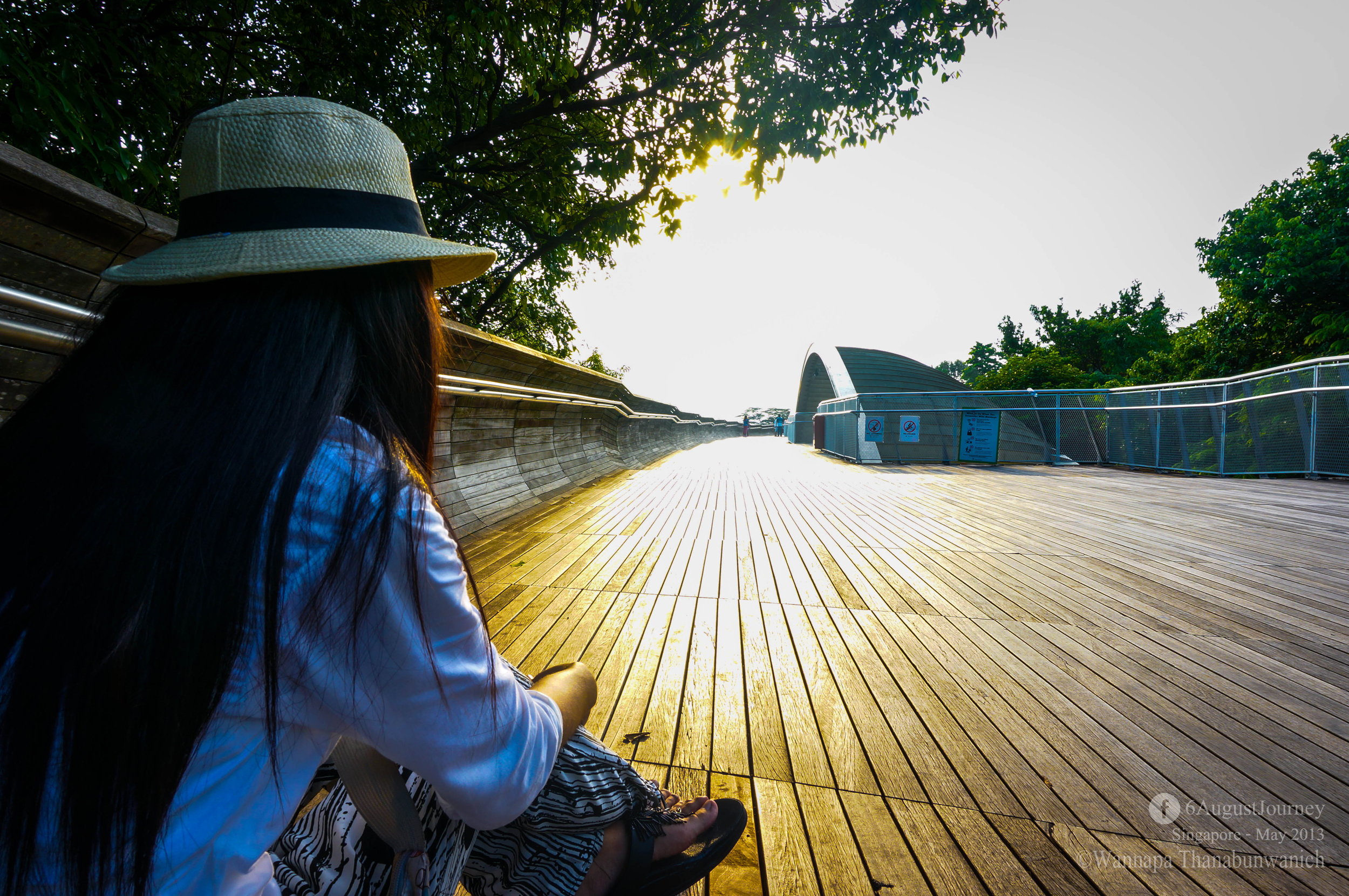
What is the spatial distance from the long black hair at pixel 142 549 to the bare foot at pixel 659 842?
825 millimetres

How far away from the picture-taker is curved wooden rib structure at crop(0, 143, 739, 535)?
5.50 ft

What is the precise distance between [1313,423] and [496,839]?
1233cm

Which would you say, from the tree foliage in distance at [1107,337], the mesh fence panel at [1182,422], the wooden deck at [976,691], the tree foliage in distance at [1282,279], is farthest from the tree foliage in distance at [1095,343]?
the wooden deck at [976,691]

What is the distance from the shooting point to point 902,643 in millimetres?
2740

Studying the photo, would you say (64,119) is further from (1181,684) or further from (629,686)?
(1181,684)

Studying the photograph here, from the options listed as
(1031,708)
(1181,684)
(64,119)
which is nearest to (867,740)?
(1031,708)

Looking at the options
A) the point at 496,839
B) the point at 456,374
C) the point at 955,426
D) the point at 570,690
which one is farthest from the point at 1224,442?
the point at 496,839

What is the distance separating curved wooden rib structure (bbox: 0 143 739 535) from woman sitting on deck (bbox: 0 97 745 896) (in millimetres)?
1333

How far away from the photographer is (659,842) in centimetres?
127

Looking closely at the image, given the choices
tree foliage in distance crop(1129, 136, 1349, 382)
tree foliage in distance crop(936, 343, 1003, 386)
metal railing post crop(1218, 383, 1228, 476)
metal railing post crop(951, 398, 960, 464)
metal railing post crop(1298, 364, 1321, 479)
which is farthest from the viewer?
tree foliage in distance crop(936, 343, 1003, 386)

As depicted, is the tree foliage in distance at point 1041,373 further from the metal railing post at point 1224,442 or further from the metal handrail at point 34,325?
the metal handrail at point 34,325

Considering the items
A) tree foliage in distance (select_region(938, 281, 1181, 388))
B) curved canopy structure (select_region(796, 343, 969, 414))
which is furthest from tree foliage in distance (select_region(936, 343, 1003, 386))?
curved canopy structure (select_region(796, 343, 969, 414))

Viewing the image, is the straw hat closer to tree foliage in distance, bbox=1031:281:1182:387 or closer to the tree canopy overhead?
the tree canopy overhead

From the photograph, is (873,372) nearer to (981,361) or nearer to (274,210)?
(274,210)
